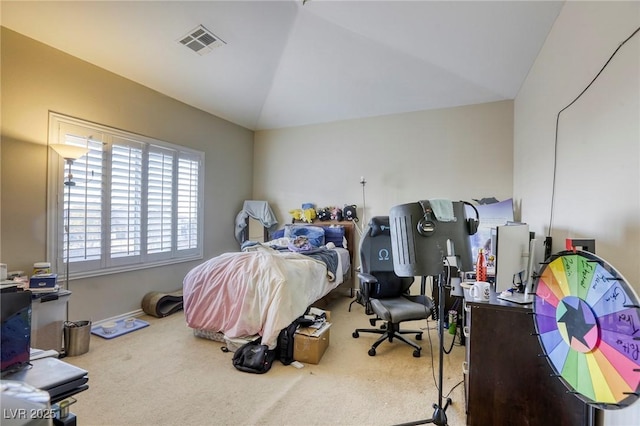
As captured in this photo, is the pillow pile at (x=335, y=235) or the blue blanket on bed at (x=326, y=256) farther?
the pillow pile at (x=335, y=235)

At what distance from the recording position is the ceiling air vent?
3229 mm

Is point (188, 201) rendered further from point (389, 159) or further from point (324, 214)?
point (389, 159)

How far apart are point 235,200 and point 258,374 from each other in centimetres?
355

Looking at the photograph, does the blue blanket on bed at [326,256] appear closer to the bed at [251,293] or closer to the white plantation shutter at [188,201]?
the bed at [251,293]

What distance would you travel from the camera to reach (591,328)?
1025mm

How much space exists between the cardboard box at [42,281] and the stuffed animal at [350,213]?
361 cm

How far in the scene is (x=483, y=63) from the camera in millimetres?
3348

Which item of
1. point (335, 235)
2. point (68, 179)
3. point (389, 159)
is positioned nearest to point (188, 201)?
point (68, 179)

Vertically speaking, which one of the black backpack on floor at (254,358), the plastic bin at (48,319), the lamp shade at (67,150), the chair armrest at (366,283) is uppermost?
the lamp shade at (67,150)

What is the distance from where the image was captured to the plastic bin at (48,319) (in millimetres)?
2490

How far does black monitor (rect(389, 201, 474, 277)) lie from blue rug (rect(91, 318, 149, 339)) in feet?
10.3

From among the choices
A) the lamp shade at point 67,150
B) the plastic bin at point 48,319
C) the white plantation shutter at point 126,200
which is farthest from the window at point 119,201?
the plastic bin at point 48,319

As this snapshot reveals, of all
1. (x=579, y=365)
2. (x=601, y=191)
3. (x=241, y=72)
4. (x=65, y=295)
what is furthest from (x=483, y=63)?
(x=65, y=295)

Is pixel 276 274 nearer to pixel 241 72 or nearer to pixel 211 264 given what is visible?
pixel 211 264
